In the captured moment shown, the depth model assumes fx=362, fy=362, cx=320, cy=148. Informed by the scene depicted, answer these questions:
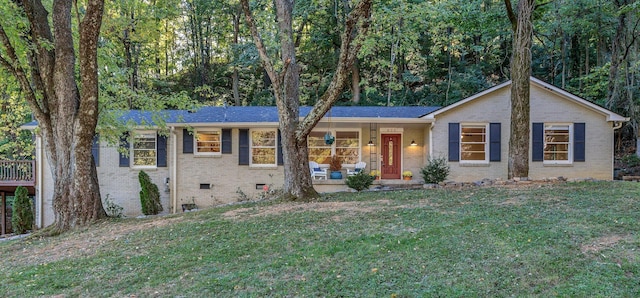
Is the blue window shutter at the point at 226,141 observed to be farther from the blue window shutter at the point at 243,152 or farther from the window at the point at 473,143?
the window at the point at 473,143

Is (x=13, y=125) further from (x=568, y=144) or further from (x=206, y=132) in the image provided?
(x=568, y=144)

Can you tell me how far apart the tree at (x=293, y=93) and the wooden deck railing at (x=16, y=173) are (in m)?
9.90

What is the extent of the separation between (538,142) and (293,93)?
28.6 feet

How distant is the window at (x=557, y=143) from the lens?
12.3 m

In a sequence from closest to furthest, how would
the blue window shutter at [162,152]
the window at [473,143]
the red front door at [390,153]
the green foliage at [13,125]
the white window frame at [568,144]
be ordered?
the white window frame at [568,144] → the window at [473,143] → the blue window shutter at [162,152] → the red front door at [390,153] → the green foliage at [13,125]

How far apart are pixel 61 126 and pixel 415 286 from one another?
25.7ft

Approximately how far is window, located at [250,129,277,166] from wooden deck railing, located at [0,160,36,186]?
7683 millimetres

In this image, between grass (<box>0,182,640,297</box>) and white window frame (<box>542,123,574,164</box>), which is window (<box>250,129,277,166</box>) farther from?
white window frame (<box>542,123,574,164</box>)

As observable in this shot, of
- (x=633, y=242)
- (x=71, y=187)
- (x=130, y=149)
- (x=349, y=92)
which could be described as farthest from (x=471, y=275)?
(x=349, y=92)

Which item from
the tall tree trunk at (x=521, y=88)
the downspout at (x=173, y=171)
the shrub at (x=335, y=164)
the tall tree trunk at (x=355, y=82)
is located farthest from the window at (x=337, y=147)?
the tall tree trunk at (x=355, y=82)

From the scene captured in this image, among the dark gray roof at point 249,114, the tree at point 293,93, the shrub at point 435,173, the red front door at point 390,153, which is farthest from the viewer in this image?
the red front door at point 390,153

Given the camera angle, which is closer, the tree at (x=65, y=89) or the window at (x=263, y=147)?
the tree at (x=65, y=89)

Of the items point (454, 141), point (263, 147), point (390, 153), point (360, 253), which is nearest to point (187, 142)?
point (263, 147)

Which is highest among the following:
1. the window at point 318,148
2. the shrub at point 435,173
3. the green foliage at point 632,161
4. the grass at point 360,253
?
the window at point 318,148
